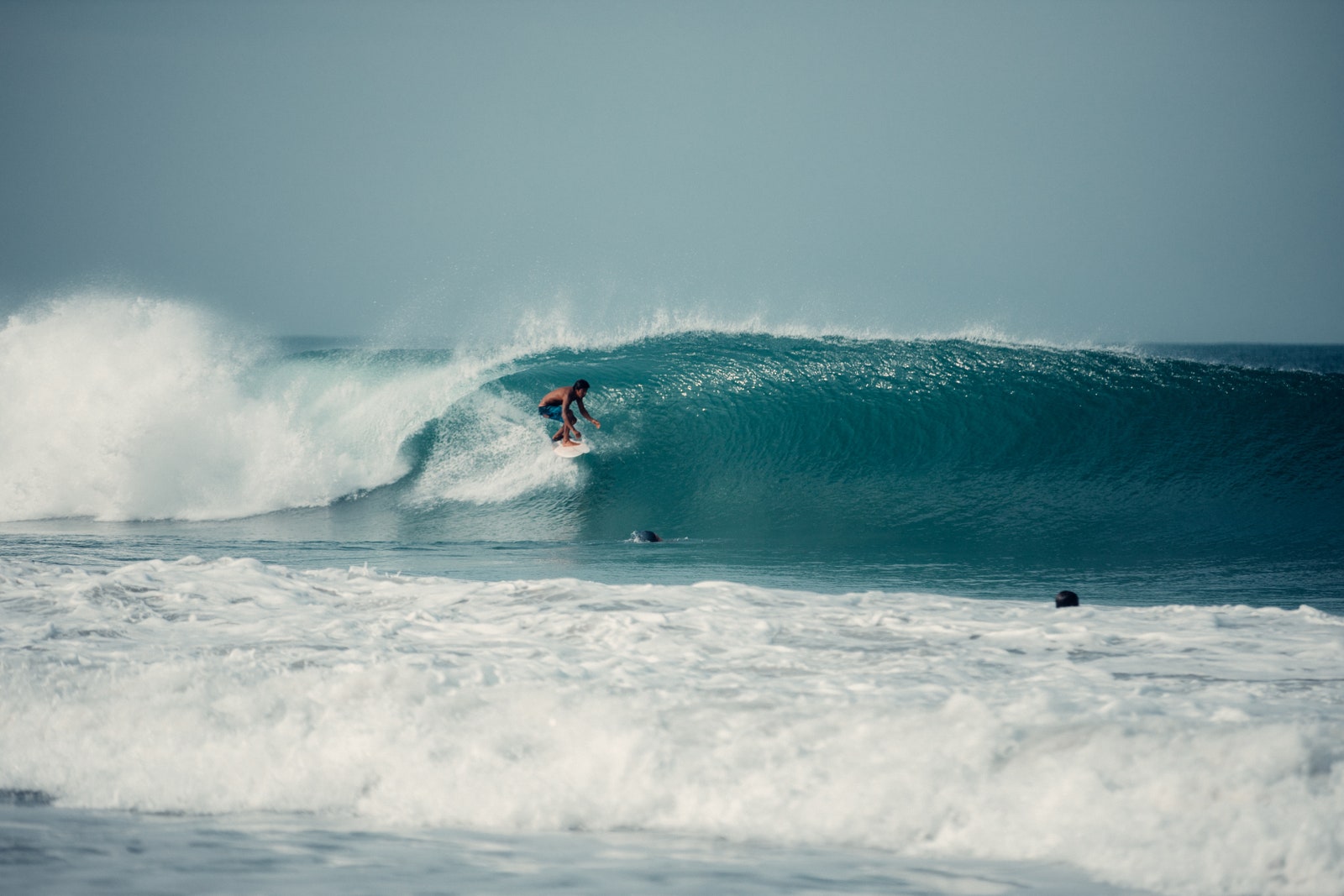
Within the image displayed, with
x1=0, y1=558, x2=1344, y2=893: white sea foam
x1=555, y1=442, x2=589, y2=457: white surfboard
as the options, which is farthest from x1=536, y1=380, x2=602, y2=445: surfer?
x1=0, y1=558, x2=1344, y2=893: white sea foam

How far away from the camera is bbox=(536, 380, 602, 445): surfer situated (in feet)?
37.9

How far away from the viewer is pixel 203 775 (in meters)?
3.28

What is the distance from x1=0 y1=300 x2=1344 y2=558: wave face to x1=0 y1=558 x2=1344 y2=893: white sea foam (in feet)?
13.8

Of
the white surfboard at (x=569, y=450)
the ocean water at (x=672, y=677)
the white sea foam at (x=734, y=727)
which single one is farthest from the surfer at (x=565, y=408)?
the white sea foam at (x=734, y=727)

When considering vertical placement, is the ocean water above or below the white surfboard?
below

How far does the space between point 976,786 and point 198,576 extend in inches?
181

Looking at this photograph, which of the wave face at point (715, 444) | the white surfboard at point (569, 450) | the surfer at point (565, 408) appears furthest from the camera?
the white surfboard at point (569, 450)

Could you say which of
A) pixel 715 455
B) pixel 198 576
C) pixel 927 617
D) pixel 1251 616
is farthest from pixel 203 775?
pixel 715 455

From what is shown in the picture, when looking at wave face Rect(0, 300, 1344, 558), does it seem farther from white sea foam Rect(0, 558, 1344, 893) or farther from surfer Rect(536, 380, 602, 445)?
white sea foam Rect(0, 558, 1344, 893)

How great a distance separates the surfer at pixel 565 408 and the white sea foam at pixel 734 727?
21.8 ft

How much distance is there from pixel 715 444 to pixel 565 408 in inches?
80.4

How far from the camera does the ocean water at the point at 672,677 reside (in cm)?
275

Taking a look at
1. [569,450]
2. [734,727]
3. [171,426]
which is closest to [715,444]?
[569,450]

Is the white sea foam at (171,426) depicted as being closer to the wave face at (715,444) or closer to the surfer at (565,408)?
the wave face at (715,444)
